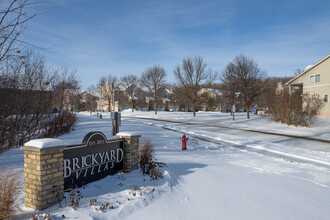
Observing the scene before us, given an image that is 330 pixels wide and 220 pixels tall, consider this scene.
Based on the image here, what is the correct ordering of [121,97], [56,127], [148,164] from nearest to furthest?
1. [148,164]
2. [56,127]
3. [121,97]

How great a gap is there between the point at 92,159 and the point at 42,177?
1.49 metres

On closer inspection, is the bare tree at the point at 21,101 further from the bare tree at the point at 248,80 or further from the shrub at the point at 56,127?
the bare tree at the point at 248,80

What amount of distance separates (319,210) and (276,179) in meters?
2.10

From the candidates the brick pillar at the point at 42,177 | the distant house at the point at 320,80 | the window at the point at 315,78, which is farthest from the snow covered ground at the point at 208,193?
the window at the point at 315,78

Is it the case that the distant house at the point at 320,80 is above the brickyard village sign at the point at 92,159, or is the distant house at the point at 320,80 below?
above

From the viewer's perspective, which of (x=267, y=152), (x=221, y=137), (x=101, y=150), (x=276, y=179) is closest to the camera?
(x=101, y=150)

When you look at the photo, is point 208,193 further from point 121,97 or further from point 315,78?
point 121,97

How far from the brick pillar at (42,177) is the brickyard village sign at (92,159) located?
367 millimetres

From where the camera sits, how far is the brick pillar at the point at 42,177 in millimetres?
3994

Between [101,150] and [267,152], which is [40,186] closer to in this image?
[101,150]

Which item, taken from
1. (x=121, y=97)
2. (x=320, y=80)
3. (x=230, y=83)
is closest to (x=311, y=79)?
(x=320, y=80)

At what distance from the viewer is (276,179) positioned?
24.1 feet

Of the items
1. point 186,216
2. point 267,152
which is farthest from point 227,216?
point 267,152

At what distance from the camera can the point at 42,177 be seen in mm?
4012
